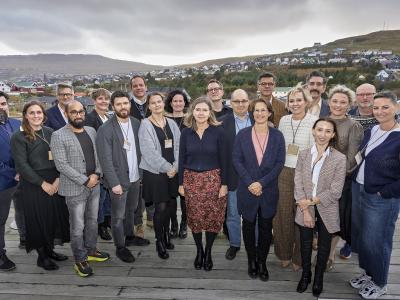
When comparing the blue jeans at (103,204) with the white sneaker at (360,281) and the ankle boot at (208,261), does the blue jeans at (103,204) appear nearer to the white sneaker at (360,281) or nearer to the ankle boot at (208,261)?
the ankle boot at (208,261)

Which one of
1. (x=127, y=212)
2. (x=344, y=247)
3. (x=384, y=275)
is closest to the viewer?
(x=384, y=275)

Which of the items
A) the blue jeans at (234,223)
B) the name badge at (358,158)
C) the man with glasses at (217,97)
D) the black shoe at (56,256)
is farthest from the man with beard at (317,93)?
the black shoe at (56,256)

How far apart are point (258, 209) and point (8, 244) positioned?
2868 millimetres

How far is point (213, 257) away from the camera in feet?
10.9

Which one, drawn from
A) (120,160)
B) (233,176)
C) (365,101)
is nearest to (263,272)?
(233,176)

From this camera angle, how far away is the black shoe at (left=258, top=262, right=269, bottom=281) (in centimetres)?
287

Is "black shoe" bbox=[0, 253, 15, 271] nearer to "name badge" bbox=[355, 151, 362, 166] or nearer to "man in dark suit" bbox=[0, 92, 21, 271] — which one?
"man in dark suit" bbox=[0, 92, 21, 271]

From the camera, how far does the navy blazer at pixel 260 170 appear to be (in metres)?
2.76

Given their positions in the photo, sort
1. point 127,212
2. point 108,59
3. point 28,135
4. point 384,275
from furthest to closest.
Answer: point 108,59
point 127,212
point 28,135
point 384,275

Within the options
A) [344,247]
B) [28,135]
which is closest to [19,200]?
[28,135]

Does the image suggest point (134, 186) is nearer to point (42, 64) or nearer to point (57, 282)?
point (57, 282)

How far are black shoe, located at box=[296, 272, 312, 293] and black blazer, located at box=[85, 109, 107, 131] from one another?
8.42ft

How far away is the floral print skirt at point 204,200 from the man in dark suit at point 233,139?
184 millimetres

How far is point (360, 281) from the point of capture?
8.90 feet
